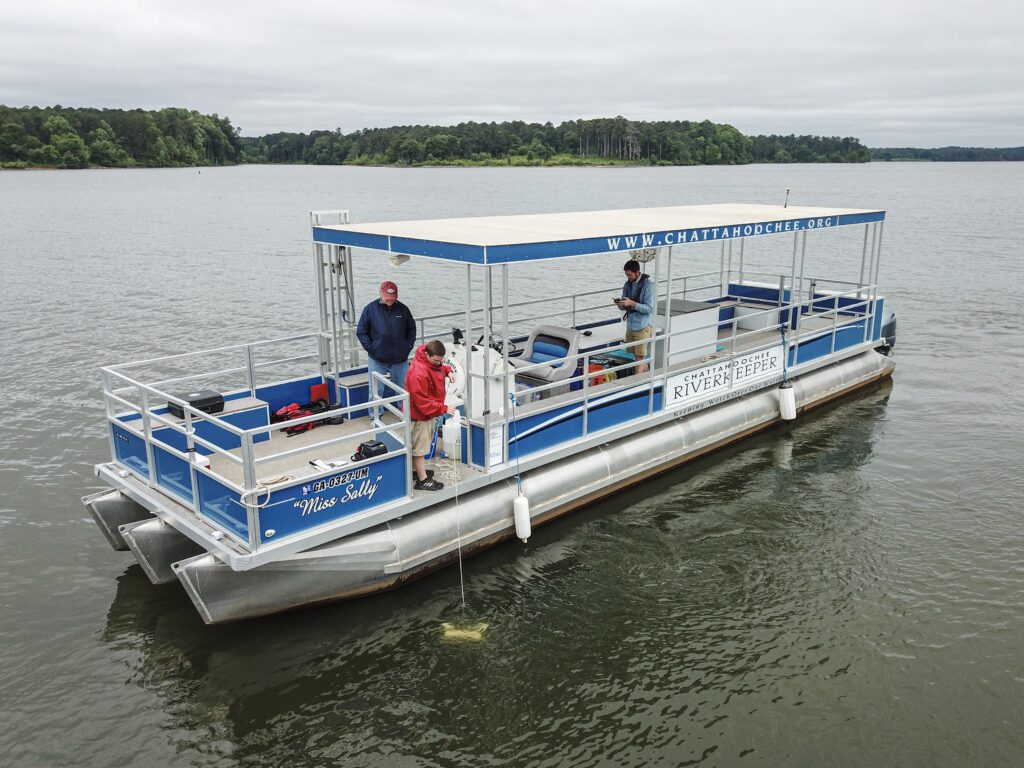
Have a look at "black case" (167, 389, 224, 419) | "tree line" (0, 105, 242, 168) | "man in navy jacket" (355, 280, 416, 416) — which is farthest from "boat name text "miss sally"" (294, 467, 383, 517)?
"tree line" (0, 105, 242, 168)

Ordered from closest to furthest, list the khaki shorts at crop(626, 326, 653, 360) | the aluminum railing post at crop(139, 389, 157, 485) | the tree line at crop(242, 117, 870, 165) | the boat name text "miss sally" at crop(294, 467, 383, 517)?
the boat name text "miss sally" at crop(294, 467, 383, 517)
the aluminum railing post at crop(139, 389, 157, 485)
the khaki shorts at crop(626, 326, 653, 360)
the tree line at crop(242, 117, 870, 165)

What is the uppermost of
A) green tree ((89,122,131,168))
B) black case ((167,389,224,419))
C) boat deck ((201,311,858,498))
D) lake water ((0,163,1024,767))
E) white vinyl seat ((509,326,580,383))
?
green tree ((89,122,131,168))

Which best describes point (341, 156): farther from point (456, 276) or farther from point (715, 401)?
point (715, 401)

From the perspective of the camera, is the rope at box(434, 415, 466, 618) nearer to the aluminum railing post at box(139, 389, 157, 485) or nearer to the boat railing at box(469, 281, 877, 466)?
the boat railing at box(469, 281, 877, 466)

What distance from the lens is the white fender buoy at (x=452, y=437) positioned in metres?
9.54

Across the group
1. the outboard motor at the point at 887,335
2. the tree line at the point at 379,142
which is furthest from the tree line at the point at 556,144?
the outboard motor at the point at 887,335

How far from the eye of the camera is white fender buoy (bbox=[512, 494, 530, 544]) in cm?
952

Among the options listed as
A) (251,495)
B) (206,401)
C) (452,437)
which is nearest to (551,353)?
(452,437)

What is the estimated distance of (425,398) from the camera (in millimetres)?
8688

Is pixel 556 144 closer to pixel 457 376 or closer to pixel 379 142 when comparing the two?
pixel 379 142

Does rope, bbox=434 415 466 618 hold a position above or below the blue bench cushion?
below

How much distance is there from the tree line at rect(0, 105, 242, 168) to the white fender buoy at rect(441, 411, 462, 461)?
12177cm

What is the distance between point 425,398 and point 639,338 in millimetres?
4390

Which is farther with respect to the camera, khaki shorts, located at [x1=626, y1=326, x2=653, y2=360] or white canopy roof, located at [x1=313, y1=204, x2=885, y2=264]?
khaki shorts, located at [x1=626, y1=326, x2=653, y2=360]
